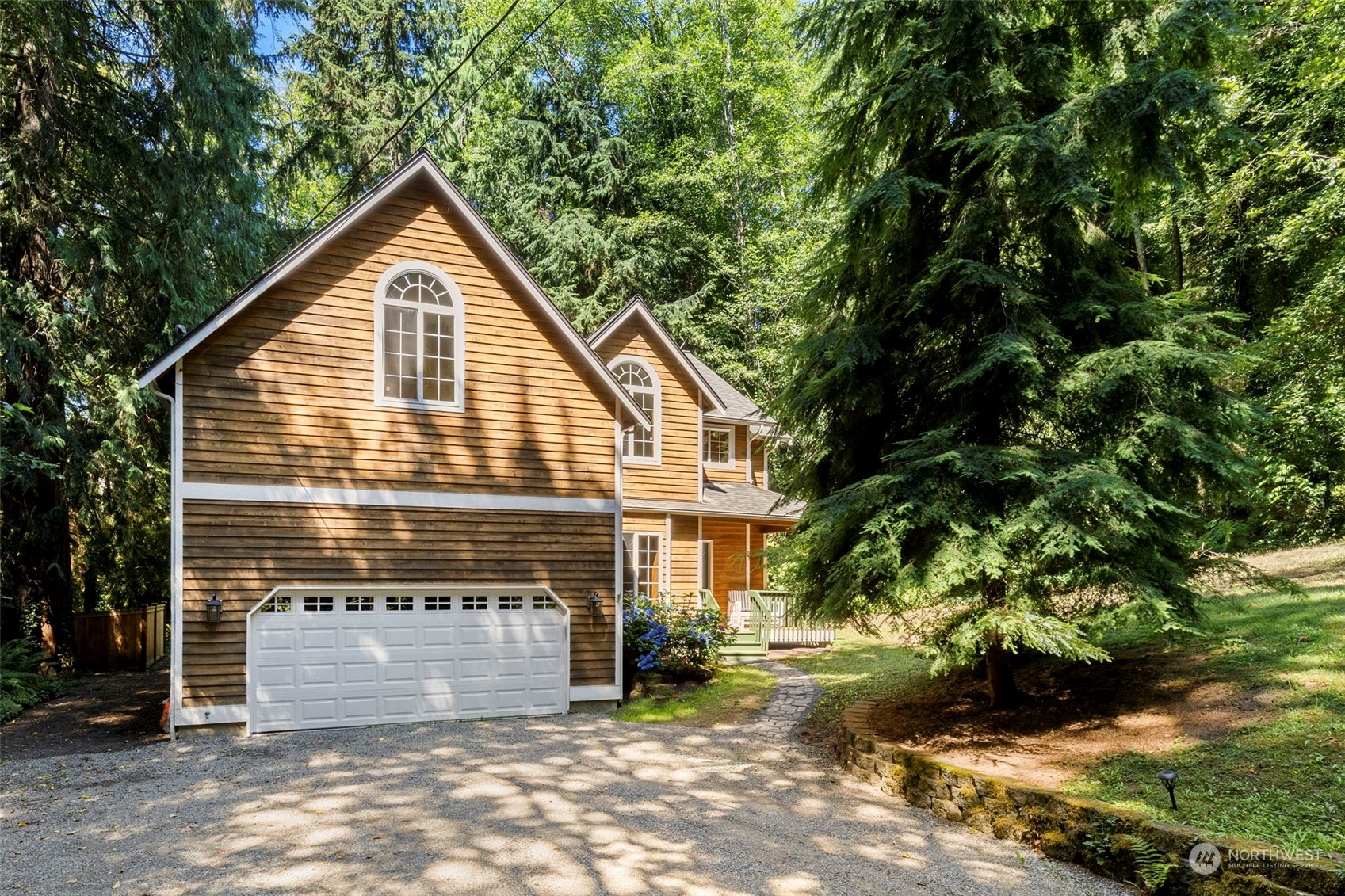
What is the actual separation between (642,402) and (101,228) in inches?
Result: 416

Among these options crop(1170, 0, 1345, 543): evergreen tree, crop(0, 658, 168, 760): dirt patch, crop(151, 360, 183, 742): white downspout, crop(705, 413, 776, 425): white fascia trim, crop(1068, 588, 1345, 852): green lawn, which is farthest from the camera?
crop(705, 413, 776, 425): white fascia trim

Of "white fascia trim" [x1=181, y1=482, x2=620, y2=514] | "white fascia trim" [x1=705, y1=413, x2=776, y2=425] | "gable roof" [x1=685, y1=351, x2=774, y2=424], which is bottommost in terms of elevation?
"white fascia trim" [x1=181, y1=482, x2=620, y2=514]

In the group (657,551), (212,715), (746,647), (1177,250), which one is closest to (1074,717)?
(746,647)

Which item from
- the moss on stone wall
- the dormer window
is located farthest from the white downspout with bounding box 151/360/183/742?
the dormer window

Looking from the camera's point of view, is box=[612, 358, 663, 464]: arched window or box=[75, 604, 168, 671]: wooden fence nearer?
box=[75, 604, 168, 671]: wooden fence

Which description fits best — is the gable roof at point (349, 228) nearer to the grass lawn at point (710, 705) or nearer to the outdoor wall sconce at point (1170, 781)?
Answer: the grass lawn at point (710, 705)

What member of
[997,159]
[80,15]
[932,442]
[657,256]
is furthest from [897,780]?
[657,256]

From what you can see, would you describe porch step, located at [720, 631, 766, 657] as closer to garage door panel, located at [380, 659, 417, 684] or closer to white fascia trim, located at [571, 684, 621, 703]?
white fascia trim, located at [571, 684, 621, 703]

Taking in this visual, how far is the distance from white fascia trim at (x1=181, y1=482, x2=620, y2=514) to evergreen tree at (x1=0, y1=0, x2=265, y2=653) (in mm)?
3492

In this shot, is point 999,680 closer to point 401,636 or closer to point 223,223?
point 401,636

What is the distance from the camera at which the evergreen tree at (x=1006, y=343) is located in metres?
7.30

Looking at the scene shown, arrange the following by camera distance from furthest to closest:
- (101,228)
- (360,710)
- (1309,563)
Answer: (1309,563)
(101,228)
(360,710)

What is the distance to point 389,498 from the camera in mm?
11078

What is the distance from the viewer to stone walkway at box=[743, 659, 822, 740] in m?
10.8
